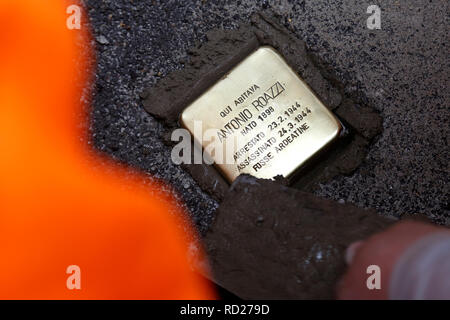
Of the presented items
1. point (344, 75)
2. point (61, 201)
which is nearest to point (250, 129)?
point (344, 75)

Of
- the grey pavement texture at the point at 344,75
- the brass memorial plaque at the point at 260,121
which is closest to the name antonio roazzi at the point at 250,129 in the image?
the brass memorial plaque at the point at 260,121

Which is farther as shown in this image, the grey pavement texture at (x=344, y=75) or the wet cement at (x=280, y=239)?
the grey pavement texture at (x=344, y=75)

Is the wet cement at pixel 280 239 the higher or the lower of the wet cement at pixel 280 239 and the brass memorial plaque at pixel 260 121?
the lower

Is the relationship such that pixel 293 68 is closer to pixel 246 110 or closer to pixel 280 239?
pixel 246 110

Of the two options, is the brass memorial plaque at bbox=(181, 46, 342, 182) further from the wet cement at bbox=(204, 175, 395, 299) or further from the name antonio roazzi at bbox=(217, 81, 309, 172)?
the wet cement at bbox=(204, 175, 395, 299)

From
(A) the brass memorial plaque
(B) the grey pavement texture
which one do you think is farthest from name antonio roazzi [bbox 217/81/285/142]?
(B) the grey pavement texture

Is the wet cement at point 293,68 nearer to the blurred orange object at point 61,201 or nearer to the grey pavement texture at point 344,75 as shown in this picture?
the grey pavement texture at point 344,75

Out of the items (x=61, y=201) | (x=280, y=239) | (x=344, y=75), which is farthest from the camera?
(x=344, y=75)
